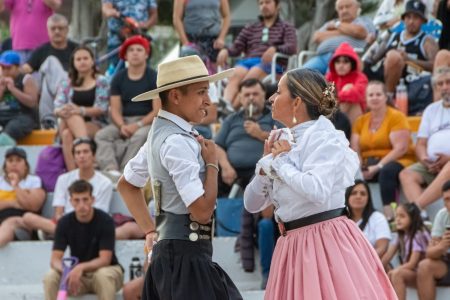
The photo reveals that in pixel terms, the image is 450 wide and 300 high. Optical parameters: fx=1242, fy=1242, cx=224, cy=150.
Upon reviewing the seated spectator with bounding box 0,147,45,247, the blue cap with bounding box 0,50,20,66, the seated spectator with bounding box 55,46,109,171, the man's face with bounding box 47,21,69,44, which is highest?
the man's face with bounding box 47,21,69,44

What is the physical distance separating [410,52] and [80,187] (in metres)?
3.90

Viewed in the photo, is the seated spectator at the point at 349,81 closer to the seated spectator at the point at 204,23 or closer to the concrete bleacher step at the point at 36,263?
the seated spectator at the point at 204,23

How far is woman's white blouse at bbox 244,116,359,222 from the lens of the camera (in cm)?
546

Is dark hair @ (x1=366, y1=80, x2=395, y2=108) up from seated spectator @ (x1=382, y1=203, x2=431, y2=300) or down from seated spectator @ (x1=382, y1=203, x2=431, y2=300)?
up

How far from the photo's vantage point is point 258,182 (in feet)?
19.2

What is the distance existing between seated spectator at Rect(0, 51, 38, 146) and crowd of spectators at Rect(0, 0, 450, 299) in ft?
0.04

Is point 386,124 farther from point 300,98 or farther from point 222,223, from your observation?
point 300,98

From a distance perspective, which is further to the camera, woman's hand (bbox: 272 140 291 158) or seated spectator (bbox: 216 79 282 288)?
seated spectator (bbox: 216 79 282 288)

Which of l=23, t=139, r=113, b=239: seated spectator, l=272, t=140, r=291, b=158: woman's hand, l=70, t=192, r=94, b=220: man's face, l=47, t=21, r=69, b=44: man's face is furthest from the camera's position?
l=47, t=21, r=69, b=44: man's face

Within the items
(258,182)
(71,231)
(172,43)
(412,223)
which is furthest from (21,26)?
(172,43)

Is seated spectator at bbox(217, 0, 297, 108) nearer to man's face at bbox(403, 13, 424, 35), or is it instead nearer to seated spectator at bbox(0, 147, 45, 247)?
man's face at bbox(403, 13, 424, 35)

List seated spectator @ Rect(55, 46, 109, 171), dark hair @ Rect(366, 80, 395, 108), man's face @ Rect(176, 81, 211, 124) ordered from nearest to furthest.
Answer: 1. man's face @ Rect(176, 81, 211, 124)
2. dark hair @ Rect(366, 80, 395, 108)
3. seated spectator @ Rect(55, 46, 109, 171)

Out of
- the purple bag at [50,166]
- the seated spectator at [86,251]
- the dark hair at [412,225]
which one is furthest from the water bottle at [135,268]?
the dark hair at [412,225]

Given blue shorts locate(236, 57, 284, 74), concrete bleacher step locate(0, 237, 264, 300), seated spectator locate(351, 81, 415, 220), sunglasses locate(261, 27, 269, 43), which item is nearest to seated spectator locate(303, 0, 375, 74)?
blue shorts locate(236, 57, 284, 74)
